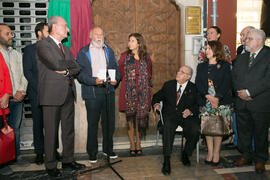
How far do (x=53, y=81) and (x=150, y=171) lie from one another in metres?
1.84

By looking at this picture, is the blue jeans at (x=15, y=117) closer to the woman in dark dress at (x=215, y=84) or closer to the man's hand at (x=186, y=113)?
the man's hand at (x=186, y=113)

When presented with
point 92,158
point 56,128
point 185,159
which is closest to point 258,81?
point 185,159

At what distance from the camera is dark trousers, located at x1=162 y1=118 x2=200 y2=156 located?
11.5ft

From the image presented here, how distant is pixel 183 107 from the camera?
3752mm

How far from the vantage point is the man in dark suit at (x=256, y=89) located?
10.8ft

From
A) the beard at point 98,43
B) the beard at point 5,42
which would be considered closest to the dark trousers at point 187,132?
the beard at point 98,43

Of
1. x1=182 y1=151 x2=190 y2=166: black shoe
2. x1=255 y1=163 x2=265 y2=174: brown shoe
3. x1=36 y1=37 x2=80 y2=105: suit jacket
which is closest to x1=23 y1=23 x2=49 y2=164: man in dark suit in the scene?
x1=36 y1=37 x2=80 y2=105: suit jacket

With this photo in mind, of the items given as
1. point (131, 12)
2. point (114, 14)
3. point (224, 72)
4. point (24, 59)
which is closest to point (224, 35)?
point (224, 72)

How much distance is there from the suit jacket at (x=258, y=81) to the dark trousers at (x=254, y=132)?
0.12m

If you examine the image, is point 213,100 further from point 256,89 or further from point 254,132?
point 254,132

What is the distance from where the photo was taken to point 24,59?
12.3 feet

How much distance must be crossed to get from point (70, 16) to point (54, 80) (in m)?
1.53

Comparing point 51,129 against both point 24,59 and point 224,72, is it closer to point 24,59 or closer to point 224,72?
point 24,59

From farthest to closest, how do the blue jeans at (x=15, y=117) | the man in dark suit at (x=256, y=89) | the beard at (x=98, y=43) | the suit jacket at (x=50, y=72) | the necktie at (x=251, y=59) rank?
the blue jeans at (x=15, y=117), the beard at (x=98, y=43), the necktie at (x=251, y=59), the man in dark suit at (x=256, y=89), the suit jacket at (x=50, y=72)
